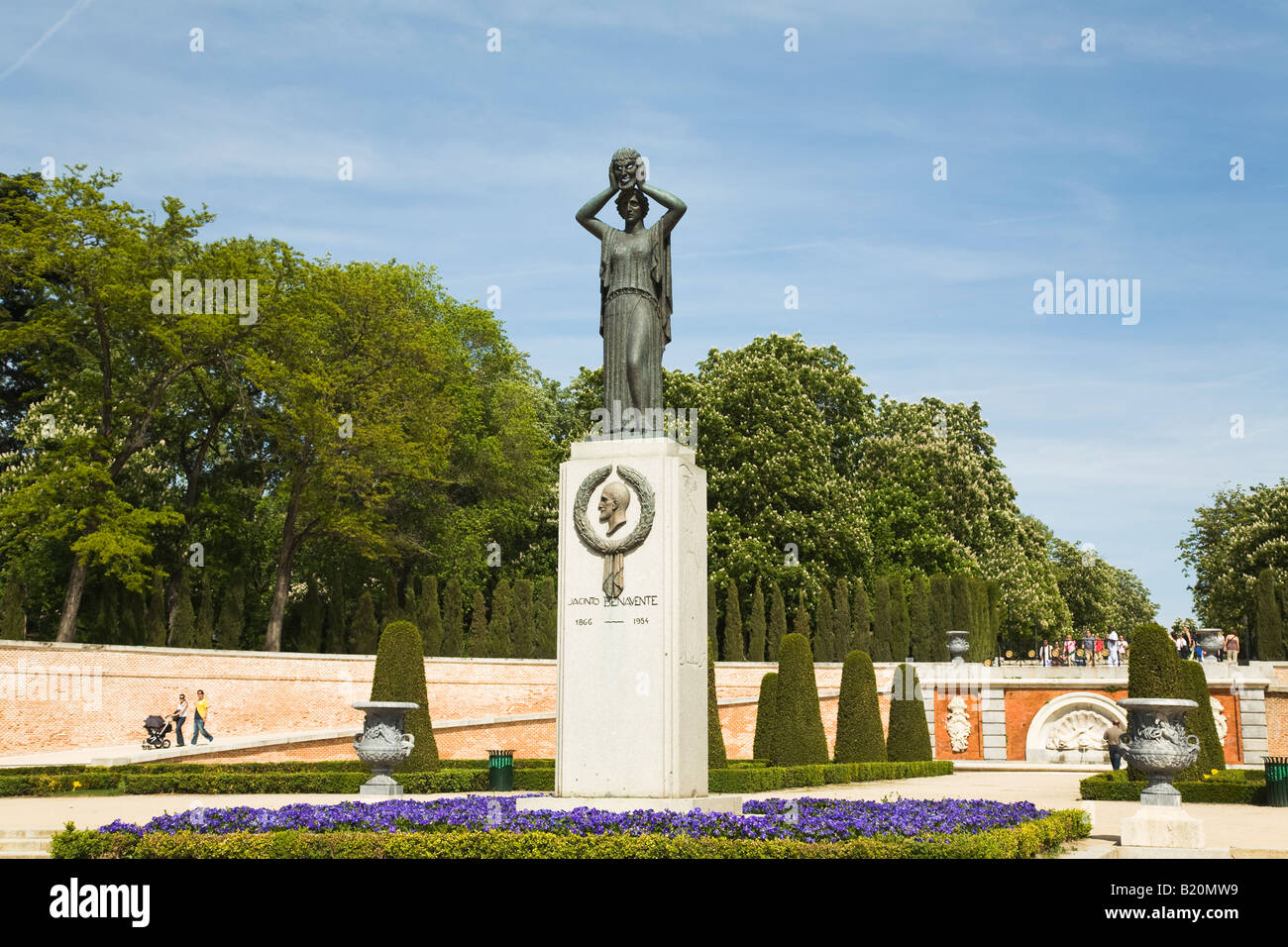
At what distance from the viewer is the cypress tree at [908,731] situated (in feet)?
109

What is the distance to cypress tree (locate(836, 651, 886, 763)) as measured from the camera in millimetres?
30469

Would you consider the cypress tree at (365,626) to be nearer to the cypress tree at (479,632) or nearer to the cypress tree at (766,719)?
the cypress tree at (479,632)

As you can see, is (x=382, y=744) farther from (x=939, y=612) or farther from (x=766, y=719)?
(x=939, y=612)

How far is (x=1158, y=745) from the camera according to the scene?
1551cm

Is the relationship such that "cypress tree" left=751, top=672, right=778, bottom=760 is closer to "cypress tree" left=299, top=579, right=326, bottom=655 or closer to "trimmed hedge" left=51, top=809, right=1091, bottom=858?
"trimmed hedge" left=51, top=809, right=1091, bottom=858

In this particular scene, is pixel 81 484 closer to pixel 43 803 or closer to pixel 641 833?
pixel 43 803

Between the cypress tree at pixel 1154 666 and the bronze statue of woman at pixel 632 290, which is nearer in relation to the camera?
the bronze statue of woman at pixel 632 290

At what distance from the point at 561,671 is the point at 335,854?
9.28 ft

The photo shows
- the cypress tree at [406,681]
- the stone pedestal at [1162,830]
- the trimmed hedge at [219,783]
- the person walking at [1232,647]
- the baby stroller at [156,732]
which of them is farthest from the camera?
the person walking at [1232,647]

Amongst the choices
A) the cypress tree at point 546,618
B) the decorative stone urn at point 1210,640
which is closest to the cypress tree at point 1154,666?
the decorative stone urn at point 1210,640

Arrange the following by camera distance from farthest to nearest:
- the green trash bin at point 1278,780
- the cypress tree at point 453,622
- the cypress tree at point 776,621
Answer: the cypress tree at point 776,621 → the cypress tree at point 453,622 → the green trash bin at point 1278,780

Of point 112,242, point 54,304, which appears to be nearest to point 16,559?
point 54,304

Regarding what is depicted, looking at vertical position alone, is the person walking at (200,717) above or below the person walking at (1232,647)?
below

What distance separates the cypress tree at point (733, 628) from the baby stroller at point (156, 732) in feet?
70.5
